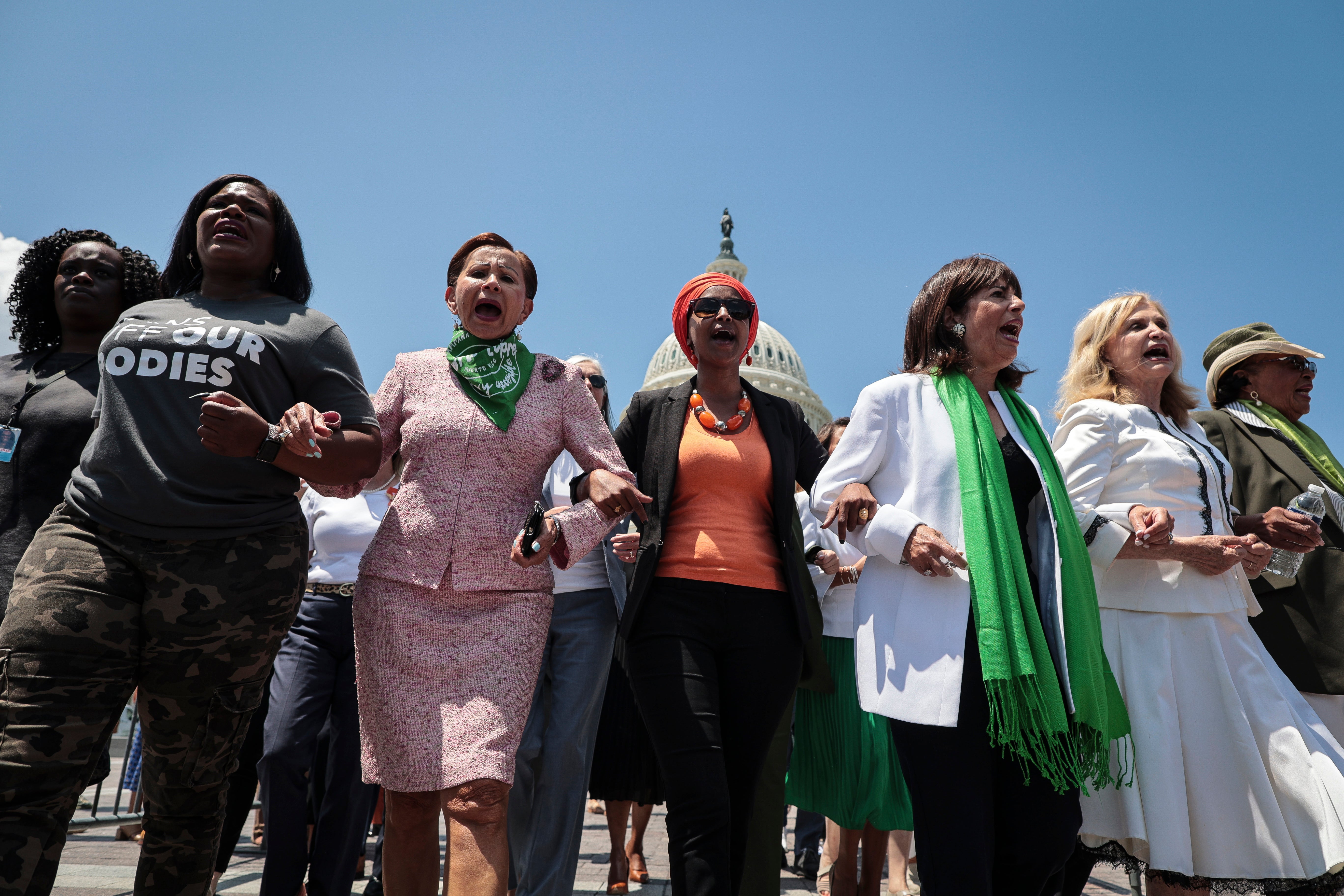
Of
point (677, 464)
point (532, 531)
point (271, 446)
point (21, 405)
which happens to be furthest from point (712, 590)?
point (21, 405)

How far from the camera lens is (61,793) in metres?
2.43

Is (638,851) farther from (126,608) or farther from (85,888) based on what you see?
(126,608)

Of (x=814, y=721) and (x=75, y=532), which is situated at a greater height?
(x=75, y=532)

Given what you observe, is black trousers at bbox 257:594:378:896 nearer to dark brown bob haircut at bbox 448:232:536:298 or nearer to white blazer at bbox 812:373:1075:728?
dark brown bob haircut at bbox 448:232:536:298

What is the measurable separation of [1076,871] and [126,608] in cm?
319

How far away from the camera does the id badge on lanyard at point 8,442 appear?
11.0ft

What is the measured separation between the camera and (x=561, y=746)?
13.0 feet

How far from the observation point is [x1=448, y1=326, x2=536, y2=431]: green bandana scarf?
128 inches

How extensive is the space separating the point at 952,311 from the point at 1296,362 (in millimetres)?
2637

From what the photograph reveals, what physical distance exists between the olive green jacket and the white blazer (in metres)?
1.80

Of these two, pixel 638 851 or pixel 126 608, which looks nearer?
pixel 126 608

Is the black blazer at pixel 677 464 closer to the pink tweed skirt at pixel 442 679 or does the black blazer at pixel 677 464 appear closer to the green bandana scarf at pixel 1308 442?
the pink tweed skirt at pixel 442 679

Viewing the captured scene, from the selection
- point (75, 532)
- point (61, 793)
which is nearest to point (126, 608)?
point (75, 532)

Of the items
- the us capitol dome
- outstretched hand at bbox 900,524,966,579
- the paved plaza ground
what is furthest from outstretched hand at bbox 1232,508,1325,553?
the us capitol dome
